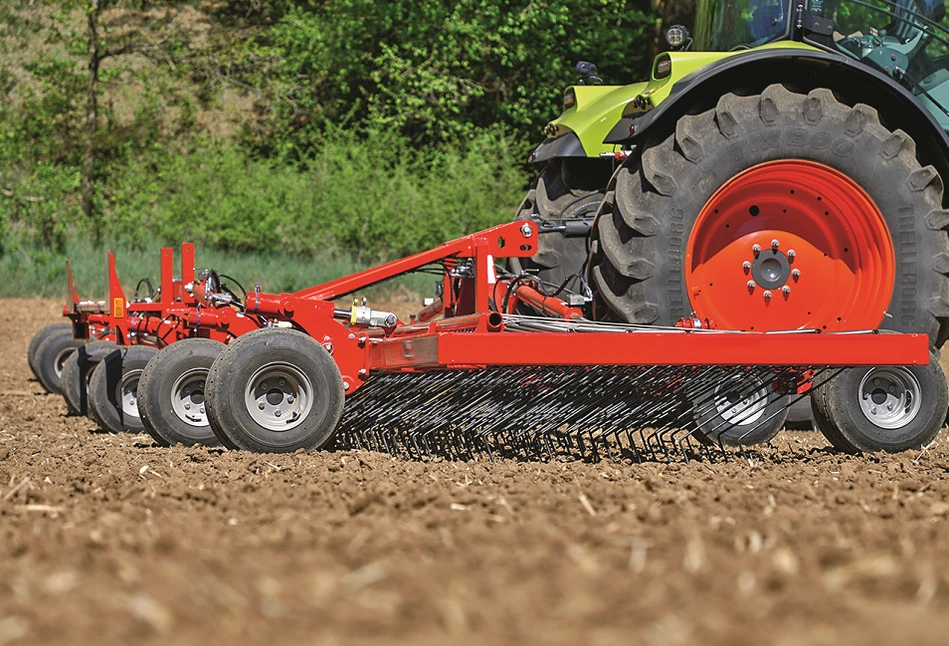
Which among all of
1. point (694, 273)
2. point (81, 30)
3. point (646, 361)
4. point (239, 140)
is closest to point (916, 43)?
point (694, 273)

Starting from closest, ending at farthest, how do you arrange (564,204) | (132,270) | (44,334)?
(564,204) → (44,334) → (132,270)

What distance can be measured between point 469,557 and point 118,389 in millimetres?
3980

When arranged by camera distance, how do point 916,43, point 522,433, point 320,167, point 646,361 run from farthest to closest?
point 320,167
point 916,43
point 522,433
point 646,361

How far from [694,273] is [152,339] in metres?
2.88

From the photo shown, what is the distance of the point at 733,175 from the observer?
5082 millimetres

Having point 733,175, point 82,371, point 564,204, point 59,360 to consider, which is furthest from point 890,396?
point 59,360

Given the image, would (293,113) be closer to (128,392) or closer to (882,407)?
(128,392)

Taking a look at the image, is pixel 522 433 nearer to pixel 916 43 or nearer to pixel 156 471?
pixel 156 471

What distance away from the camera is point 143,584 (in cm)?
226

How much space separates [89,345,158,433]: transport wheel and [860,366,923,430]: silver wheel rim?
11.0ft

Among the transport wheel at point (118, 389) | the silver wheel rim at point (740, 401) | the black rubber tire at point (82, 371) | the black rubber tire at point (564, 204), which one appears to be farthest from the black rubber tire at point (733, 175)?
the black rubber tire at point (82, 371)

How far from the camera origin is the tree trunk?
51.7 ft

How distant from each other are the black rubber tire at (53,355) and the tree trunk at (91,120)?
787cm

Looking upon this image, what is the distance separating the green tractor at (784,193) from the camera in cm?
501
